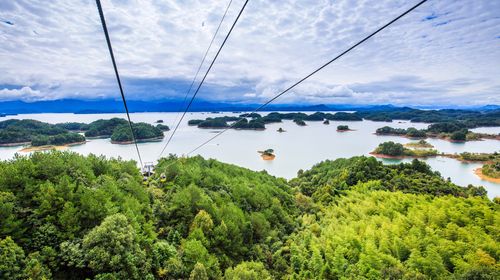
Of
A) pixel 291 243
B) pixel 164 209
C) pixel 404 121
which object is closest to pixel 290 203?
pixel 291 243

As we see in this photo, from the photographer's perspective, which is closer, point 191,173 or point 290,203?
point 191,173

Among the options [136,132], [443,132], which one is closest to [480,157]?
[443,132]

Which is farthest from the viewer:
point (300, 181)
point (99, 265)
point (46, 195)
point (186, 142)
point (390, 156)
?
point (186, 142)

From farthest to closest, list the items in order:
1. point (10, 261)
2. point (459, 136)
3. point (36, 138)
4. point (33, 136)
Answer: point (459, 136) < point (33, 136) < point (36, 138) < point (10, 261)

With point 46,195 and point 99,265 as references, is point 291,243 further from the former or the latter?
point 46,195

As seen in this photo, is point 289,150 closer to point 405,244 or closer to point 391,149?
point 391,149

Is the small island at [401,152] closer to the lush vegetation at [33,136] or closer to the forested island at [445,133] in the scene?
the forested island at [445,133]

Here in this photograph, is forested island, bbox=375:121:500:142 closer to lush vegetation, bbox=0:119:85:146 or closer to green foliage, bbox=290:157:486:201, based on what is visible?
green foliage, bbox=290:157:486:201
